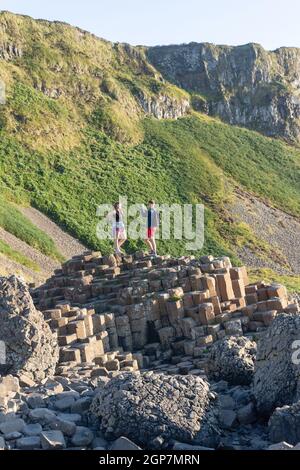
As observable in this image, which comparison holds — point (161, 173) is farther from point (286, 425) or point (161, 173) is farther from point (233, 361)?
point (286, 425)

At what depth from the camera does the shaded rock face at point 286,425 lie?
8953 mm

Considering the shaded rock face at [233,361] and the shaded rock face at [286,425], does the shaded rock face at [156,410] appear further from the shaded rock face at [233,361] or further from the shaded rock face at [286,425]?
the shaded rock face at [233,361]

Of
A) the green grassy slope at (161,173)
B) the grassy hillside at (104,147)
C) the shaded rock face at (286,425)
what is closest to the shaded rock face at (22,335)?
the shaded rock face at (286,425)

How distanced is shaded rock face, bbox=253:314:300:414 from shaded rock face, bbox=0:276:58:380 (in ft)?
15.4

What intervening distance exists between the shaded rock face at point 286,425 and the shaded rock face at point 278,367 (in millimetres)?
1051

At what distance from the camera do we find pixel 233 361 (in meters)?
12.6

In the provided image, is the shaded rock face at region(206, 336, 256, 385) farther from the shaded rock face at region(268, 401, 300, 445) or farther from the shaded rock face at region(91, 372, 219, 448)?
the shaded rock face at region(268, 401, 300, 445)

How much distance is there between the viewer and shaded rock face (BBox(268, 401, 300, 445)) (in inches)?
352

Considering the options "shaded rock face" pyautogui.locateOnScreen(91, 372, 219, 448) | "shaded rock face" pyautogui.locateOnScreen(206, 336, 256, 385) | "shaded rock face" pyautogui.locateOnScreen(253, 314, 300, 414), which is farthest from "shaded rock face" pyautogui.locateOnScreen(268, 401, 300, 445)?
"shaded rock face" pyautogui.locateOnScreen(206, 336, 256, 385)

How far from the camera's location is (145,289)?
20.4 metres

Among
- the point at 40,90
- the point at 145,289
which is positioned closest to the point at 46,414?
the point at 145,289

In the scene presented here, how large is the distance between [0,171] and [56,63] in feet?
83.6

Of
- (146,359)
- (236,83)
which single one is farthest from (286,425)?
(236,83)

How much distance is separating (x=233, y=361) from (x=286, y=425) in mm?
3570
